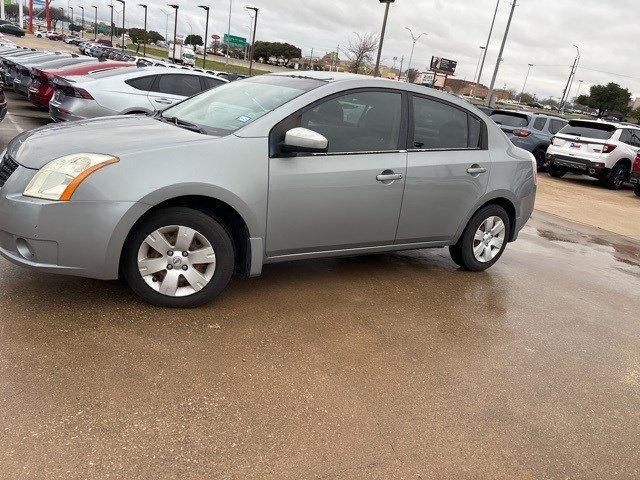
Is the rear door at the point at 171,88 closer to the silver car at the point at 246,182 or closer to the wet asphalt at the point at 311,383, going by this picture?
the silver car at the point at 246,182

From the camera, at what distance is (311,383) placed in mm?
3131

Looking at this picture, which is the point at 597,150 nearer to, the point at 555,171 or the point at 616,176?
the point at 616,176

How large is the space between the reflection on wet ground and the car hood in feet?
3.02

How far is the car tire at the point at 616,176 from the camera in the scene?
47.6 ft

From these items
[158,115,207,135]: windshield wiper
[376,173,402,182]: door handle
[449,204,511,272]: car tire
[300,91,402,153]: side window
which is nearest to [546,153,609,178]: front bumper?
[449,204,511,272]: car tire

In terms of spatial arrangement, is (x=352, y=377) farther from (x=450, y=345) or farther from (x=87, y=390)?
(x=87, y=390)

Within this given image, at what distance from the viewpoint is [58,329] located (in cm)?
331

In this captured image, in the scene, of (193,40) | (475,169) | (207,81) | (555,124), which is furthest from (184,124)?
(193,40)

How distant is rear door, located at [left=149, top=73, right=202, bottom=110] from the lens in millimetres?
9773

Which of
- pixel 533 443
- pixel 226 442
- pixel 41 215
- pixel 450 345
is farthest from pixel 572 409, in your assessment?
pixel 41 215

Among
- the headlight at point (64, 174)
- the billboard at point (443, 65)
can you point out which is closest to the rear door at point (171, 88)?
the headlight at point (64, 174)

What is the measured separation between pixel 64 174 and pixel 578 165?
45.9 feet

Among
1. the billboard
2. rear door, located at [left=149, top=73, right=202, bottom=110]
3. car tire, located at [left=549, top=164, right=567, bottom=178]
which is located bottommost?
car tire, located at [left=549, top=164, right=567, bottom=178]

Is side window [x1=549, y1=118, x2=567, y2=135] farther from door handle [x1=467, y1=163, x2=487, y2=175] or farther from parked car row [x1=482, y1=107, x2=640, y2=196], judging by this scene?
door handle [x1=467, y1=163, x2=487, y2=175]
